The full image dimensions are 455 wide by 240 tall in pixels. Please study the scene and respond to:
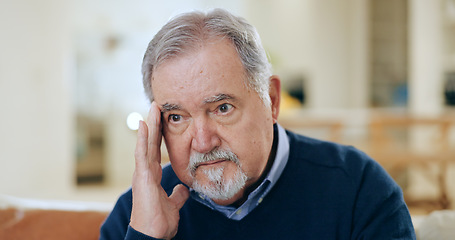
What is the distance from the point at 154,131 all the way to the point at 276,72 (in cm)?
500

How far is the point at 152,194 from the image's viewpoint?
1.03m

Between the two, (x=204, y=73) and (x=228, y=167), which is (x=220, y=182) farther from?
(x=204, y=73)

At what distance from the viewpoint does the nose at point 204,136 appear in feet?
3.25

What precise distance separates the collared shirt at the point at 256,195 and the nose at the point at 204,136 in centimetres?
16

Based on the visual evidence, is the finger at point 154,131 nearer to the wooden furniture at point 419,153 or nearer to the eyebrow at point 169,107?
the eyebrow at point 169,107

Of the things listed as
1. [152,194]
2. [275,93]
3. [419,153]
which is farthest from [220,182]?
[419,153]

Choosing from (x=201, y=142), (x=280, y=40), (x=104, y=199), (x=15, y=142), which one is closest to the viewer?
(x=201, y=142)

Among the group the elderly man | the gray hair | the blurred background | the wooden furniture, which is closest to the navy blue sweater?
the elderly man

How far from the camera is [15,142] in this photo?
425 centimetres

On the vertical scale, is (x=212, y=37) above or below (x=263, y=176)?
above

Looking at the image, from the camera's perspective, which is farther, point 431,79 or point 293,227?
point 431,79

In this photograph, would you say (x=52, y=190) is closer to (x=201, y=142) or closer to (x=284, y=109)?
(x=284, y=109)

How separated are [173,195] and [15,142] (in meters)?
3.67

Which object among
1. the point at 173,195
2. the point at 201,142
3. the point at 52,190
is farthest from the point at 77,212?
the point at 52,190
